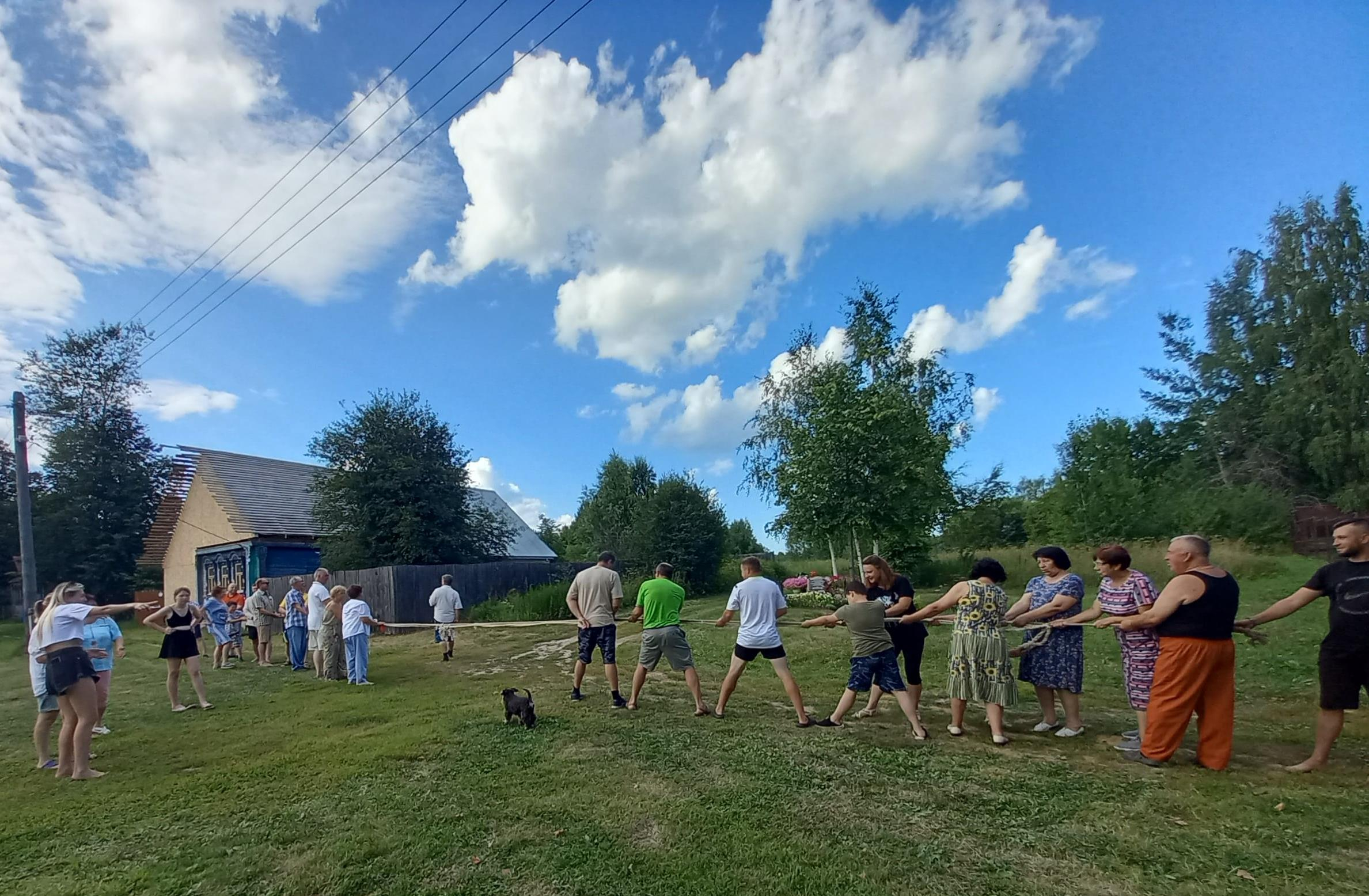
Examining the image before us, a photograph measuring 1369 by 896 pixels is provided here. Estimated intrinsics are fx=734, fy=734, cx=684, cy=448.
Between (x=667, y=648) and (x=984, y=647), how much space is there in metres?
3.22

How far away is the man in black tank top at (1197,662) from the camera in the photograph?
5195 millimetres

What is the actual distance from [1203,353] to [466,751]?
41.7m

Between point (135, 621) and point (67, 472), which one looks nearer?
point (135, 621)

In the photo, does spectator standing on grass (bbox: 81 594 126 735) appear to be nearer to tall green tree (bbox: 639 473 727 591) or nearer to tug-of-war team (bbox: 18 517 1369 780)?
tug-of-war team (bbox: 18 517 1369 780)

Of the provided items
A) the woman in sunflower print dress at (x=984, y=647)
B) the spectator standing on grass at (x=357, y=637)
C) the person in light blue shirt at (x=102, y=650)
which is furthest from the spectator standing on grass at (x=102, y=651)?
the woman in sunflower print dress at (x=984, y=647)

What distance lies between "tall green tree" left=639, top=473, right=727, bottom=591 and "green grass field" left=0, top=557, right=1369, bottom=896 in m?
19.2

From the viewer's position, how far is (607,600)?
8.57 metres

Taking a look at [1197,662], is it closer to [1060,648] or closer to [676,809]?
[1060,648]

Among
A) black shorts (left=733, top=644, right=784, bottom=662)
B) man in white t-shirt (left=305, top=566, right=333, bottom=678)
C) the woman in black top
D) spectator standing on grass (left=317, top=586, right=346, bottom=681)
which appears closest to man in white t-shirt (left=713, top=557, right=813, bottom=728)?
black shorts (left=733, top=644, right=784, bottom=662)

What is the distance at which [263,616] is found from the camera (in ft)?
46.5

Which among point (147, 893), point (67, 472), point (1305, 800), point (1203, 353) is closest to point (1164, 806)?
point (1305, 800)

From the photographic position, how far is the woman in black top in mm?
7031

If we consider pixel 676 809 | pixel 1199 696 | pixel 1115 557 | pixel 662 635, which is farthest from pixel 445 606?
pixel 1199 696

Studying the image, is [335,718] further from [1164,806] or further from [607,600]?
[1164,806]
